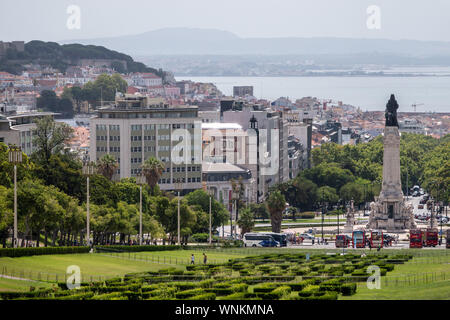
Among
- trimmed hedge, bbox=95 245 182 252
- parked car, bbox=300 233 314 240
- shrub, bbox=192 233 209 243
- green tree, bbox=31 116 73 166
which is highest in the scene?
green tree, bbox=31 116 73 166

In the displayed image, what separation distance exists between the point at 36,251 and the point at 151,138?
93733 mm

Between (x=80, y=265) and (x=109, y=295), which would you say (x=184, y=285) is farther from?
(x=80, y=265)

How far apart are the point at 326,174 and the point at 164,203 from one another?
7472cm

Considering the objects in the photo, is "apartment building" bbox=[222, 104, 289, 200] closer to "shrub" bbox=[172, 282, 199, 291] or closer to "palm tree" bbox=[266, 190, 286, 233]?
"palm tree" bbox=[266, 190, 286, 233]

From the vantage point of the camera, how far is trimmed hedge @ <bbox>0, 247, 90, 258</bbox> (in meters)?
63.8

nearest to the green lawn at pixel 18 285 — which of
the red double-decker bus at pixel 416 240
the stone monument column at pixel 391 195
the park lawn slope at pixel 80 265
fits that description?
the park lawn slope at pixel 80 265

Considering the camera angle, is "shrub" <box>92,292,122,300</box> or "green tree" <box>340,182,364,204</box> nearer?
"shrub" <box>92,292,122,300</box>

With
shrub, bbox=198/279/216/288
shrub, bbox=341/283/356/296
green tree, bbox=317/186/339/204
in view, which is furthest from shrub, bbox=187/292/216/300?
Answer: green tree, bbox=317/186/339/204

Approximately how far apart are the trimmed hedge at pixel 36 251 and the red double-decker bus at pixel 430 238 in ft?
123

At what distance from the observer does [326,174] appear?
17688 cm

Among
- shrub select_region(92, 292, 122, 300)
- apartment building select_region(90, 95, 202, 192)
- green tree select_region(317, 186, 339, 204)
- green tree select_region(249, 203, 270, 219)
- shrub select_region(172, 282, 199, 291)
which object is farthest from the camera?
green tree select_region(317, 186, 339, 204)

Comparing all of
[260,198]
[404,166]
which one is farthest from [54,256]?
[404,166]

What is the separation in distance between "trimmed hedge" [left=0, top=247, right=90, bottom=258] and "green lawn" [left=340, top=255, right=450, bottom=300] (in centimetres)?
1972
